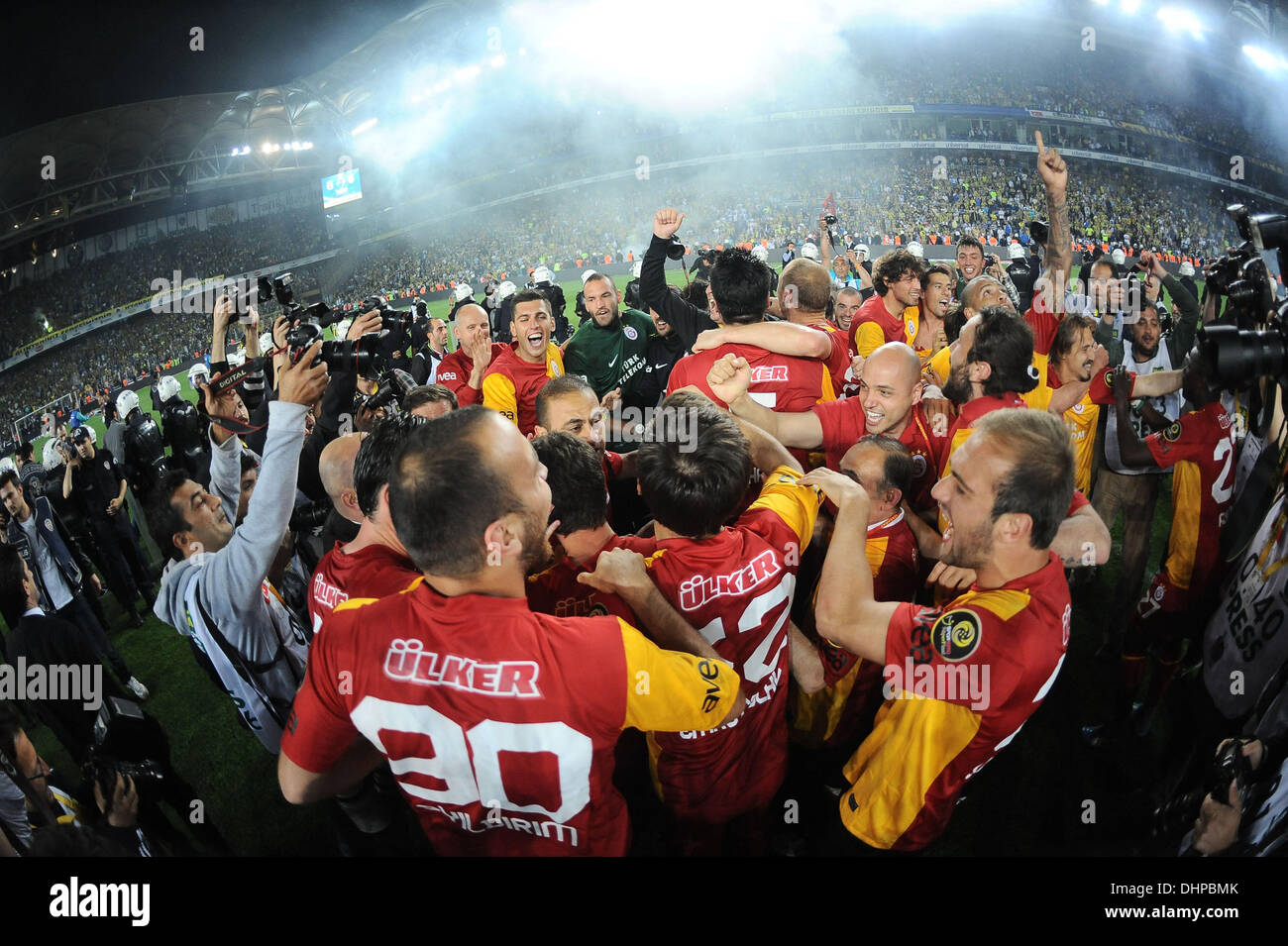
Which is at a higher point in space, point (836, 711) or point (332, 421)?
point (332, 421)

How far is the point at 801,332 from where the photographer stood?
141 inches

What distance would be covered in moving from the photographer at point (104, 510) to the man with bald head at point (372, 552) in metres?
5.62

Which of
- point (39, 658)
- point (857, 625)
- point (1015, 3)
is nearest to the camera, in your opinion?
point (857, 625)

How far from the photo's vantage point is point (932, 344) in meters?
5.52

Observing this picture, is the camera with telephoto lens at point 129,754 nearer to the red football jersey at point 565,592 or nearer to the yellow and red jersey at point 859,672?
the red football jersey at point 565,592

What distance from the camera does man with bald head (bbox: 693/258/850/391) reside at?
11.6 feet

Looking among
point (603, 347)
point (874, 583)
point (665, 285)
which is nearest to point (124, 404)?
point (603, 347)

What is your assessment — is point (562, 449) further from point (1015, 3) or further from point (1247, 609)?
point (1015, 3)

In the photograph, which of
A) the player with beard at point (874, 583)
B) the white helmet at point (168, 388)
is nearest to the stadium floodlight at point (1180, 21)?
the player with beard at point (874, 583)

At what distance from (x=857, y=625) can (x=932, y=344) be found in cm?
417

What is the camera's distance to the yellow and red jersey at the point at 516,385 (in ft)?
15.5

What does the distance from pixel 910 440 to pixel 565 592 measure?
203cm

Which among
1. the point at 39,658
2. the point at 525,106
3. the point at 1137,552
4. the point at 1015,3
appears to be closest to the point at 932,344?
the point at 1137,552

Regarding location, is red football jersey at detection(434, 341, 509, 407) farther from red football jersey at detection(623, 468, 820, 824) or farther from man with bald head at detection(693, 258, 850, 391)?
red football jersey at detection(623, 468, 820, 824)
